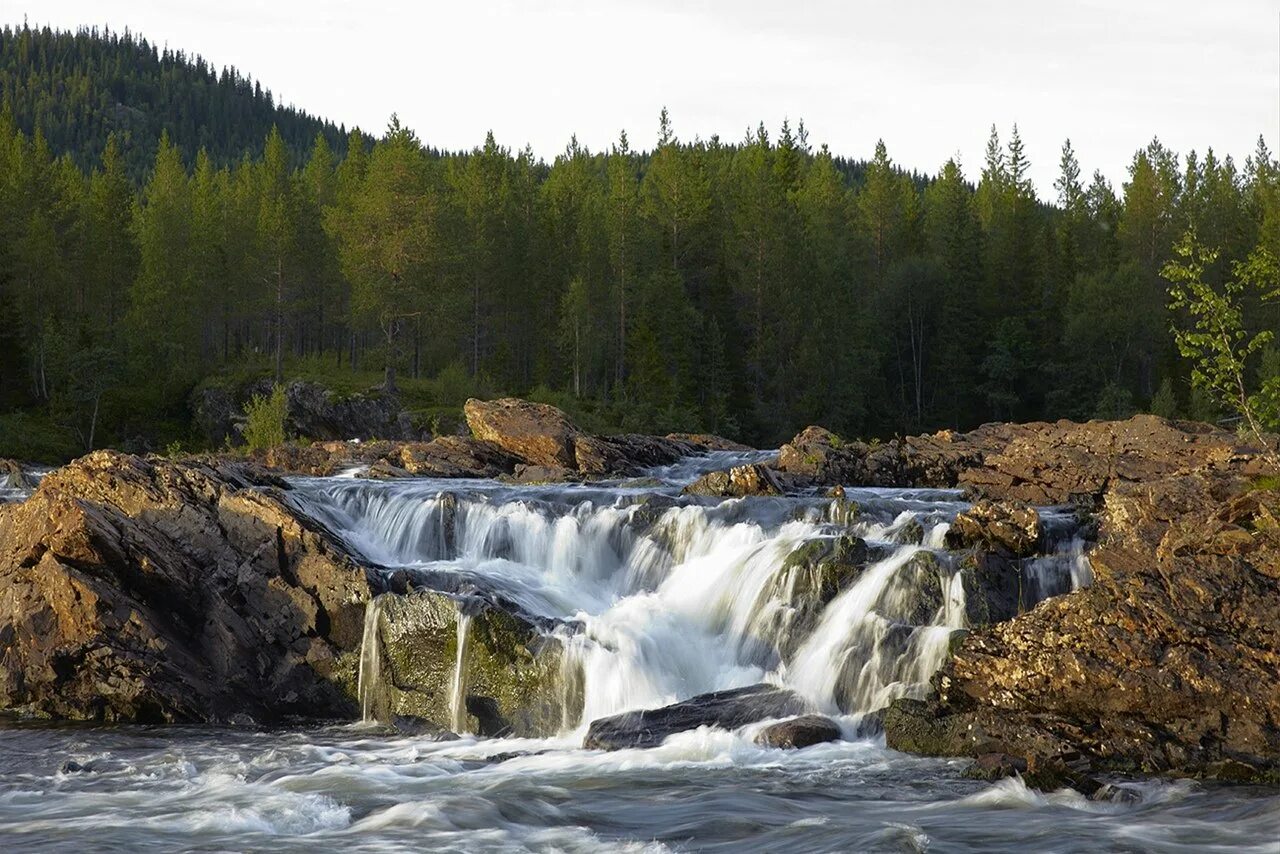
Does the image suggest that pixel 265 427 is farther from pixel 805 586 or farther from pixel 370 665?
pixel 805 586

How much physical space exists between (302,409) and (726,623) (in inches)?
1836

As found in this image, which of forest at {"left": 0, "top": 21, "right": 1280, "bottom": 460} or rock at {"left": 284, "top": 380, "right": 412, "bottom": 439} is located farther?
forest at {"left": 0, "top": 21, "right": 1280, "bottom": 460}

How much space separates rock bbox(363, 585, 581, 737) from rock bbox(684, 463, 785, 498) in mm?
10179

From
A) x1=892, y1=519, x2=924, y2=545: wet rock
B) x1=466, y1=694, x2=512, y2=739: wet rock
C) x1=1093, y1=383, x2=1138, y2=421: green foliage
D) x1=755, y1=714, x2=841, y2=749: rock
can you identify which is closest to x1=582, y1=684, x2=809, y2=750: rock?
x1=755, y1=714, x2=841, y2=749: rock

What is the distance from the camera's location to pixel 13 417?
204 feet

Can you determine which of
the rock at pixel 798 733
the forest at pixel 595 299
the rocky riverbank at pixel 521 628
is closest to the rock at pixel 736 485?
the rocky riverbank at pixel 521 628

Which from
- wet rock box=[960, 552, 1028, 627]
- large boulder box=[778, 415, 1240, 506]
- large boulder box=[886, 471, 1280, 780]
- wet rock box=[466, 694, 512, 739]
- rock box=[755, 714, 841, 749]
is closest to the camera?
large boulder box=[886, 471, 1280, 780]

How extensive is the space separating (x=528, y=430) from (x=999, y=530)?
21814 mm

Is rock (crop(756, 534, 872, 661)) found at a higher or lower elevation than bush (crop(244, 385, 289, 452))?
lower

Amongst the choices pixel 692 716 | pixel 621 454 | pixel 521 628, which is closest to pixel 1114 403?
pixel 621 454

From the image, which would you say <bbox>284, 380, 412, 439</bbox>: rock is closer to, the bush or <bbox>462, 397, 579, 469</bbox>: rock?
the bush

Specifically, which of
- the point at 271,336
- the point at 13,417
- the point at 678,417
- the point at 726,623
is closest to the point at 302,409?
the point at 13,417

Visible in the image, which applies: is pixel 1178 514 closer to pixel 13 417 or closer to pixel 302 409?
pixel 302 409

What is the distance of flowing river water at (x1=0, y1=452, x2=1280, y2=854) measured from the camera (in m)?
14.7
